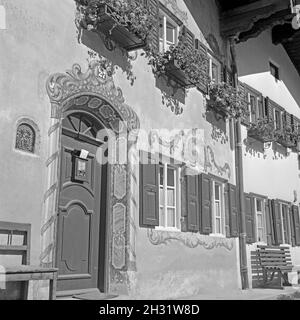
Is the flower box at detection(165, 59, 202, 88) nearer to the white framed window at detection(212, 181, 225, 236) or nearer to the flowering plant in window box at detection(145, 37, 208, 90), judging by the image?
the flowering plant in window box at detection(145, 37, 208, 90)

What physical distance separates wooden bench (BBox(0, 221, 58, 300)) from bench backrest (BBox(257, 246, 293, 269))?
723 cm

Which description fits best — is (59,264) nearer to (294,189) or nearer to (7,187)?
(7,187)

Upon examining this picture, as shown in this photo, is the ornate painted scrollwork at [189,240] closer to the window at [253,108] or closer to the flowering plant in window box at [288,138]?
the window at [253,108]

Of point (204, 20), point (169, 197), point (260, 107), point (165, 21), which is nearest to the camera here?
point (169, 197)

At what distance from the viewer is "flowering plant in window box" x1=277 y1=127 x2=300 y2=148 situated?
42.7 feet

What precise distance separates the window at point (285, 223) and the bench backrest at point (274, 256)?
0.37 m

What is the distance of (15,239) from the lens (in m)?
4.98

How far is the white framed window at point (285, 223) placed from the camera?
41.5 feet

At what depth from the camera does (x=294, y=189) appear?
45.7 feet

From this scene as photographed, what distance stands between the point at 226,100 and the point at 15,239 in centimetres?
633

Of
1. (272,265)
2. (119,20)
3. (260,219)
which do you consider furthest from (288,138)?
(119,20)

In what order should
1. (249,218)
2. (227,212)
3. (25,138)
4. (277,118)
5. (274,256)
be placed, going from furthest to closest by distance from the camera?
(277,118) → (274,256) → (249,218) → (227,212) → (25,138)

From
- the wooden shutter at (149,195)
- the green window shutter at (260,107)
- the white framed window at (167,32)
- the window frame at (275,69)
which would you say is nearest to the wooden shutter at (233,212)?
the wooden shutter at (149,195)

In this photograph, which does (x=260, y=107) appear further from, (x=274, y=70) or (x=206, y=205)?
(x=206, y=205)
